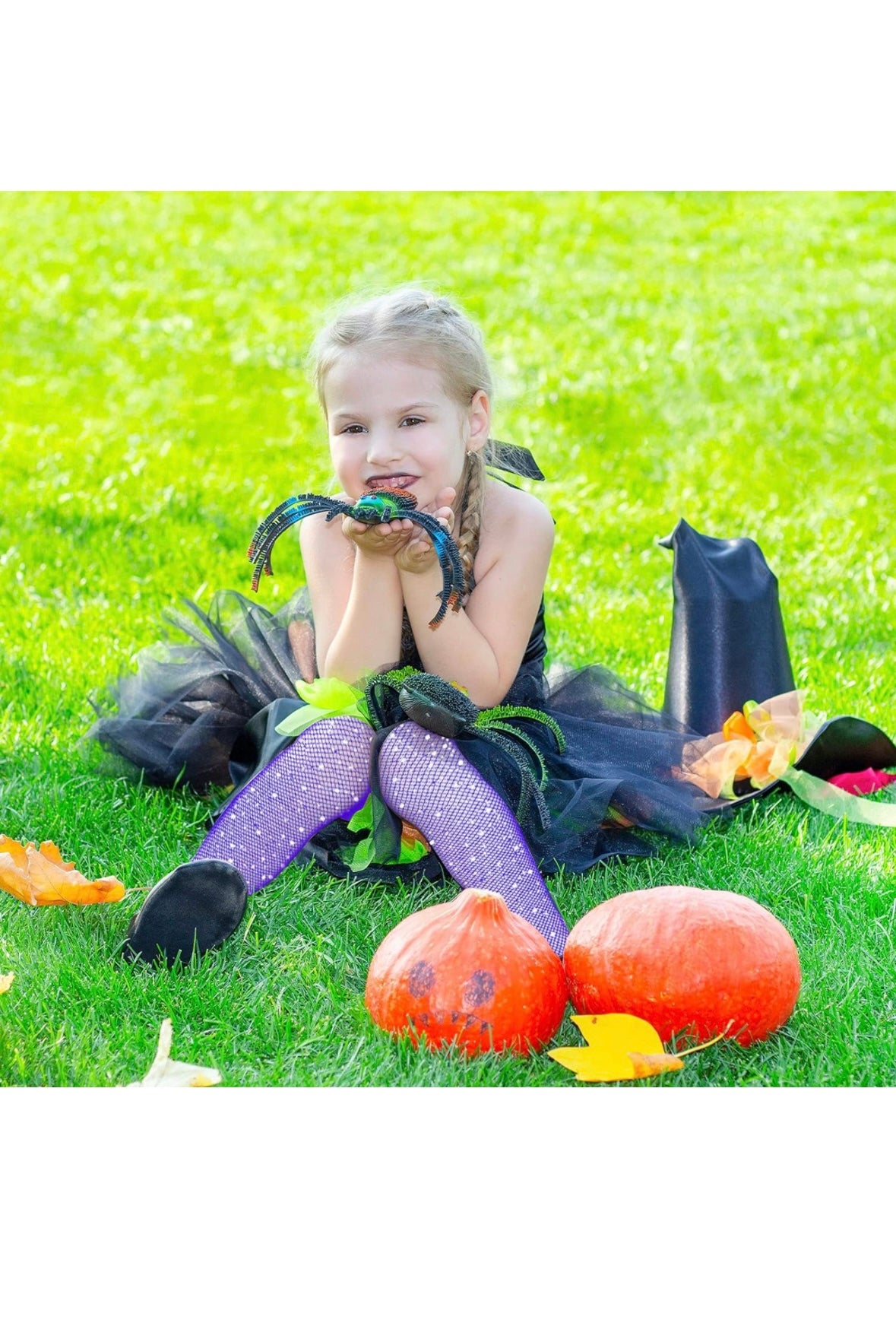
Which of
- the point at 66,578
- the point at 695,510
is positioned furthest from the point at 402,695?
the point at 695,510

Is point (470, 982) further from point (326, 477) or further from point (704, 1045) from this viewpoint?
point (326, 477)

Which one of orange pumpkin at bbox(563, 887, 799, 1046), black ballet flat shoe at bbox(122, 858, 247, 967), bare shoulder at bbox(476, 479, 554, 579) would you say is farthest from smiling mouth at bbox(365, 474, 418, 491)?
orange pumpkin at bbox(563, 887, 799, 1046)

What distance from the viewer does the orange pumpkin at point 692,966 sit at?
2047 mm

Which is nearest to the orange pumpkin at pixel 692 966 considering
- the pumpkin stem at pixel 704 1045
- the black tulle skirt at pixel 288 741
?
the pumpkin stem at pixel 704 1045

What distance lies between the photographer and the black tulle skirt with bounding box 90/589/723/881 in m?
2.72

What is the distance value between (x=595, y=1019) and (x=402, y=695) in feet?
2.56

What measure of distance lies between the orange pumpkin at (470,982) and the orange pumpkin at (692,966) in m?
0.10

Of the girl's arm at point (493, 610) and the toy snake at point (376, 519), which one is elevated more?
the toy snake at point (376, 519)

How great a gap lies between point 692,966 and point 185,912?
851 mm

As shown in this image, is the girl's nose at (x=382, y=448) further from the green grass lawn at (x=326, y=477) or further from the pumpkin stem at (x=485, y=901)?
the pumpkin stem at (x=485, y=901)

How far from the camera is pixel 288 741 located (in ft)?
9.14

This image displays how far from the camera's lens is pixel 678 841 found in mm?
2799

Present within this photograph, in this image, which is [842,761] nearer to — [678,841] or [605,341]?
[678,841]

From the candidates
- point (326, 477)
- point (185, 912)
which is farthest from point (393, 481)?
point (326, 477)
